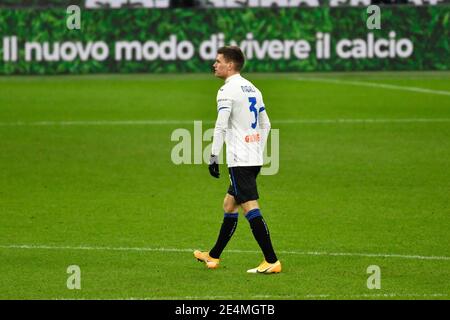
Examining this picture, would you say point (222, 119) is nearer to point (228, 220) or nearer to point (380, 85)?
point (228, 220)

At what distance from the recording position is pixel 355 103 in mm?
27750

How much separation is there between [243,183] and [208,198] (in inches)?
204

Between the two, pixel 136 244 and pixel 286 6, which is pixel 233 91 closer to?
pixel 136 244

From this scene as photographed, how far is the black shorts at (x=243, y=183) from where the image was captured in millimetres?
11250

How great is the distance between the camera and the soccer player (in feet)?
36.6

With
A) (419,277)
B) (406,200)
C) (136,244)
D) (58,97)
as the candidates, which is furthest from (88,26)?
(419,277)

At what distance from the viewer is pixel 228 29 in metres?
34.4

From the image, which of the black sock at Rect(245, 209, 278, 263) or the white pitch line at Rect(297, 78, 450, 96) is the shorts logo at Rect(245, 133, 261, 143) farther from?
the white pitch line at Rect(297, 78, 450, 96)

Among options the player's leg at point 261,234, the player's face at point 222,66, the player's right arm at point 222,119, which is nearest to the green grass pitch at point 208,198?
the player's leg at point 261,234

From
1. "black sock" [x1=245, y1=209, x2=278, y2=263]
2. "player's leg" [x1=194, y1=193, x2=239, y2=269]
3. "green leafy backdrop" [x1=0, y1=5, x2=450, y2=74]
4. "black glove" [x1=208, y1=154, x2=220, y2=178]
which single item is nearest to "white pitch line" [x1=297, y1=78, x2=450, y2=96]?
"green leafy backdrop" [x1=0, y1=5, x2=450, y2=74]

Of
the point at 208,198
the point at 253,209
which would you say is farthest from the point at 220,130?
the point at 208,198

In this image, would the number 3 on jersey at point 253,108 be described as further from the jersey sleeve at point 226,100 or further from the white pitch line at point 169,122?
Result: the white pitch line at point 169,122

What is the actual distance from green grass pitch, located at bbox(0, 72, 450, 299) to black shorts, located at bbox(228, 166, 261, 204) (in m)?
0.71
